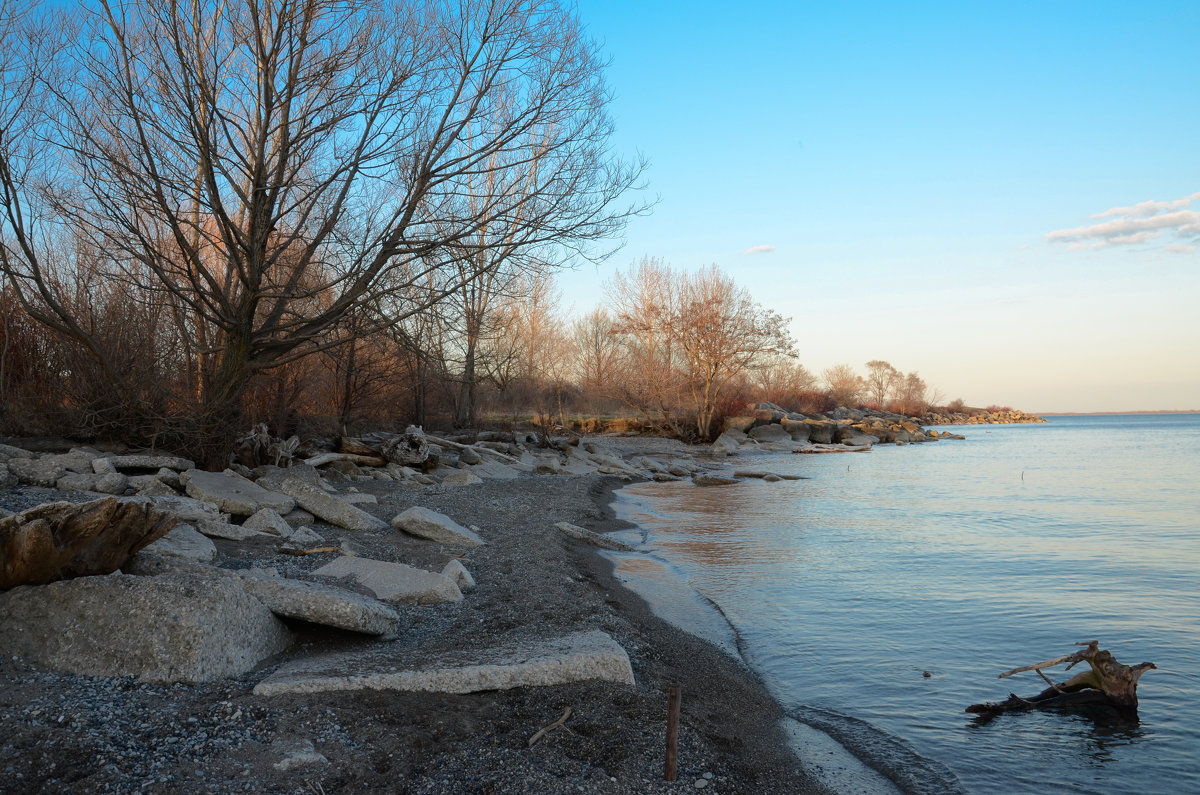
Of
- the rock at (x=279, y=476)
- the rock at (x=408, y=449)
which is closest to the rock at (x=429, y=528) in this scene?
the rock at (x=279, y=476)

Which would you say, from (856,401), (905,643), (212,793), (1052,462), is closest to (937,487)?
(1052,462)

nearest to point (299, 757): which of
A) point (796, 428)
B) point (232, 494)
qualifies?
point (232, 494)

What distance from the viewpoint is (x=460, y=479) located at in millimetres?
13570

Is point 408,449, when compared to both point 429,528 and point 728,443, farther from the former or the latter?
point 728,443

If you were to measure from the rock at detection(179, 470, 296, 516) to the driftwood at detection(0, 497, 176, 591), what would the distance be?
3.38m

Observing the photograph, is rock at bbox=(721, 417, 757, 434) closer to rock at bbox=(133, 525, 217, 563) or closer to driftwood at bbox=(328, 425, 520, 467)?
driftwood at bbox=(328, 425, 520, 467)

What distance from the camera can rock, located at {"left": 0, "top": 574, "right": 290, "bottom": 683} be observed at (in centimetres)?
366

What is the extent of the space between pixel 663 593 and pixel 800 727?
324cm

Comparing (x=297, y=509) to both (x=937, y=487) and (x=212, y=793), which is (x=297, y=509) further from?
(x=937, y=487)

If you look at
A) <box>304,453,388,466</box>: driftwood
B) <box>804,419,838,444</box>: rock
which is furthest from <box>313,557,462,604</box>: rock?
<box>804,419,838,444</box>: rock

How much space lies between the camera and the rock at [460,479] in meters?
13.4

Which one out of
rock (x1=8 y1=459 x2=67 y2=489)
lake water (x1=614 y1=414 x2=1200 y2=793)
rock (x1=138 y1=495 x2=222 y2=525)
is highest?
rock (x1=8 y1=459 x2=67 y2=489)

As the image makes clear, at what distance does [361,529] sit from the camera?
8.29 meters

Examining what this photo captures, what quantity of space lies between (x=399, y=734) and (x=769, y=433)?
112 ft
